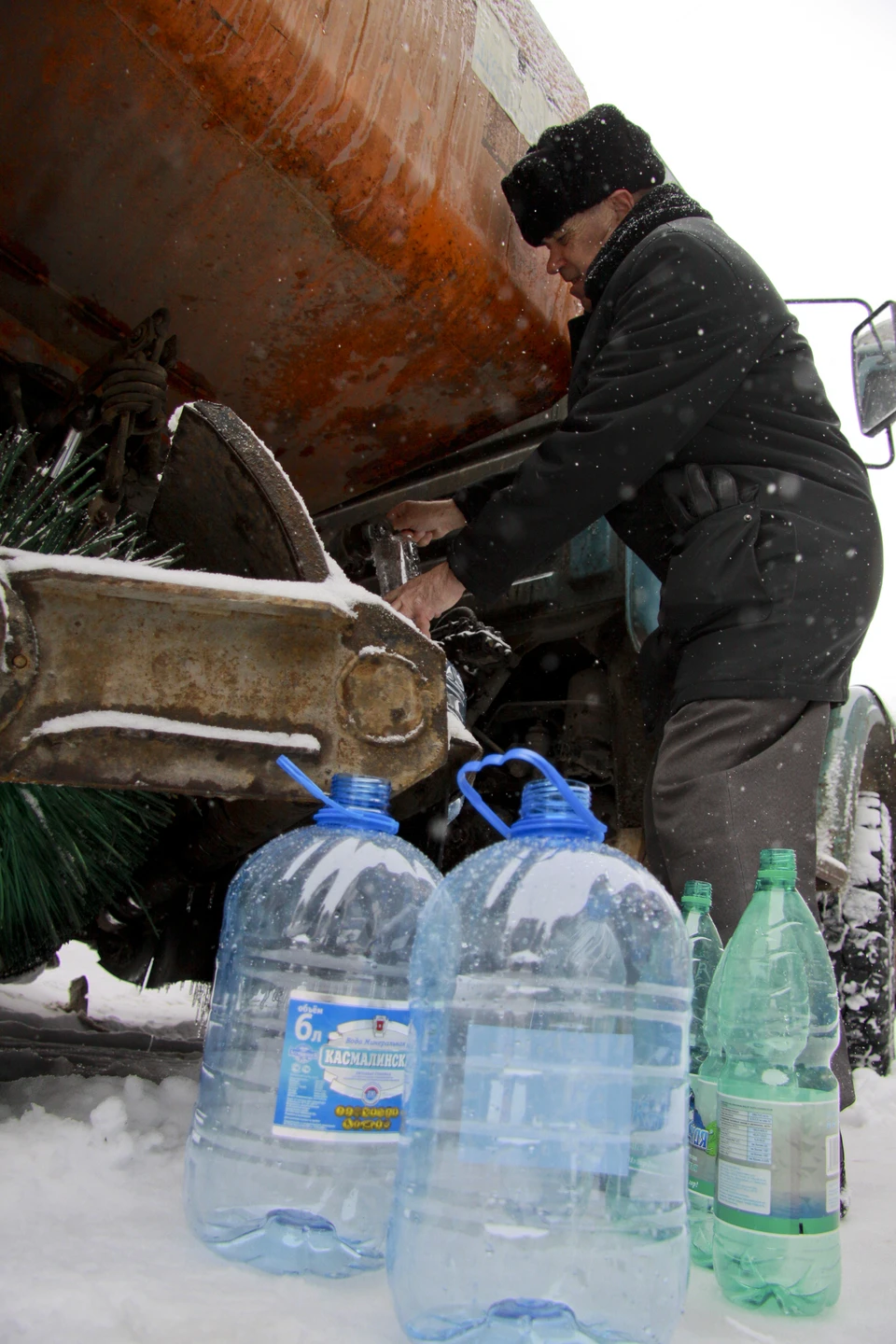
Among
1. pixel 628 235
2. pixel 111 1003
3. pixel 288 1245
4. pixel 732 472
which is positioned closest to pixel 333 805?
pixel 288 1245

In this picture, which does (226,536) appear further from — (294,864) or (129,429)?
(294,864)

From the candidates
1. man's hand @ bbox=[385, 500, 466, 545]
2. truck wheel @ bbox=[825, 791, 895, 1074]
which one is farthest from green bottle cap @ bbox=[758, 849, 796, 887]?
truck wheel @ bbox=[825, 791, 895, 1074]

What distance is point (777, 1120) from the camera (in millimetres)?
1108

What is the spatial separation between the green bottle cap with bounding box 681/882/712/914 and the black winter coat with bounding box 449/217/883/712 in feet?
1.22

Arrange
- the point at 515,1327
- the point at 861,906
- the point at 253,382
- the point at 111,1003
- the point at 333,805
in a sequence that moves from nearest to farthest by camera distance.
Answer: the point at 515,1327, the point at 333,805, the point at 253,382, the point at 861,906, the point at 111,1003

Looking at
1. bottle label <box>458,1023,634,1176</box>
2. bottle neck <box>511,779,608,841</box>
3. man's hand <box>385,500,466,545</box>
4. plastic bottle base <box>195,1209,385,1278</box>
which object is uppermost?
man's hand <box>385,500,466,545</box>

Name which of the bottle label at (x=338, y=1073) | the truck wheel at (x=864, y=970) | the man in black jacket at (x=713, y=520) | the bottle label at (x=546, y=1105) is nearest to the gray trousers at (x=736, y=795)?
the man in black jacket at (x=713, y=520)

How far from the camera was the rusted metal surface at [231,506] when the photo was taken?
1498 millimetres

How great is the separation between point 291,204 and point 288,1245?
1.69 meters

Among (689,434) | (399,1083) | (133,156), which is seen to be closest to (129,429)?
(133,156)

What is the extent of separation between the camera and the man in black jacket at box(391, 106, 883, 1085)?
1.71 metres

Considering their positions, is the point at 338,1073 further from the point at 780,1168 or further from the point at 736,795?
the point at 736,795

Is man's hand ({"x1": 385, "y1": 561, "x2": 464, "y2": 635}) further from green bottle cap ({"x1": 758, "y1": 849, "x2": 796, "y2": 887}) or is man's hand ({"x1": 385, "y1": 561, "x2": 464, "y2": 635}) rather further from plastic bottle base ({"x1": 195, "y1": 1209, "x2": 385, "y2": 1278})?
plastic bottle base ({"x1": 195, "y1": 1209, "x2": 385, "y2": 1278})

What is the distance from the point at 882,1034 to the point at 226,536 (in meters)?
2.59
